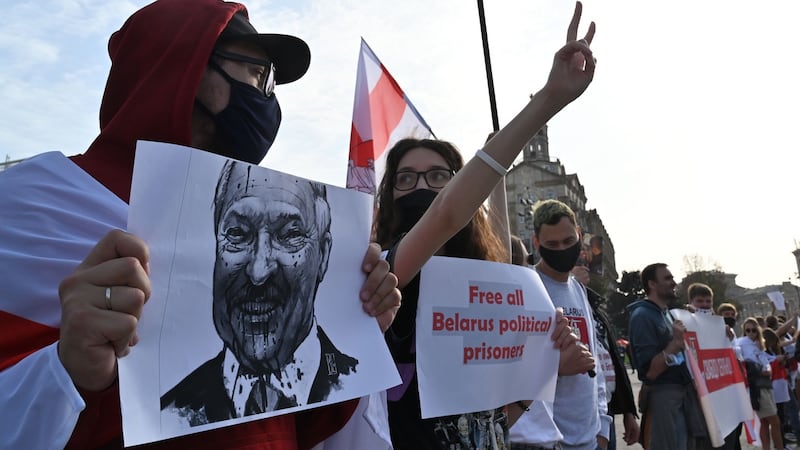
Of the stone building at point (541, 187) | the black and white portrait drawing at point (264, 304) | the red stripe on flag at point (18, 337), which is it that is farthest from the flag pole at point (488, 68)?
the stone building at point (541, 187)

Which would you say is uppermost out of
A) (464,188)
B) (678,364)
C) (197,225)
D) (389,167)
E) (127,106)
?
(389,167)

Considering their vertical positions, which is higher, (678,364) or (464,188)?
(464,188)

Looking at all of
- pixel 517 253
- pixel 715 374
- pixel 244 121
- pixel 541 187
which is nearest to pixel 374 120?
pixel 517 253

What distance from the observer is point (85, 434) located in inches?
39.1

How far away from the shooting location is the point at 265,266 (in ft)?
3.85

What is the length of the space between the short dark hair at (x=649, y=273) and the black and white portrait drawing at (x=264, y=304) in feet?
16.9

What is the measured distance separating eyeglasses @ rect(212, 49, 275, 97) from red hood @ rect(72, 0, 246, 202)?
0.07 m

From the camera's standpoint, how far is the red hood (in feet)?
4.11

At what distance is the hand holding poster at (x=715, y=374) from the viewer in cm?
535

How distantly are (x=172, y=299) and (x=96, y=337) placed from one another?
172 millimetres

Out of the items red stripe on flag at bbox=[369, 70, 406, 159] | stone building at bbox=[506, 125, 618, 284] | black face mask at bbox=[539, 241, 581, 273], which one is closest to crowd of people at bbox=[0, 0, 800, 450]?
black face mask at bbox=[539, 241, 581, 273]

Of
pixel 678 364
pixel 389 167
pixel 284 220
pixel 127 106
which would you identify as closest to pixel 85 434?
pixel 284 220

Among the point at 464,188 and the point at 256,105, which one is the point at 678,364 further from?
the point at 256,105

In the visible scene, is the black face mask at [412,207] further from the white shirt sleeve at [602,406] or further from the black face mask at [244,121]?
the white shirt sleeve at [602,406]
